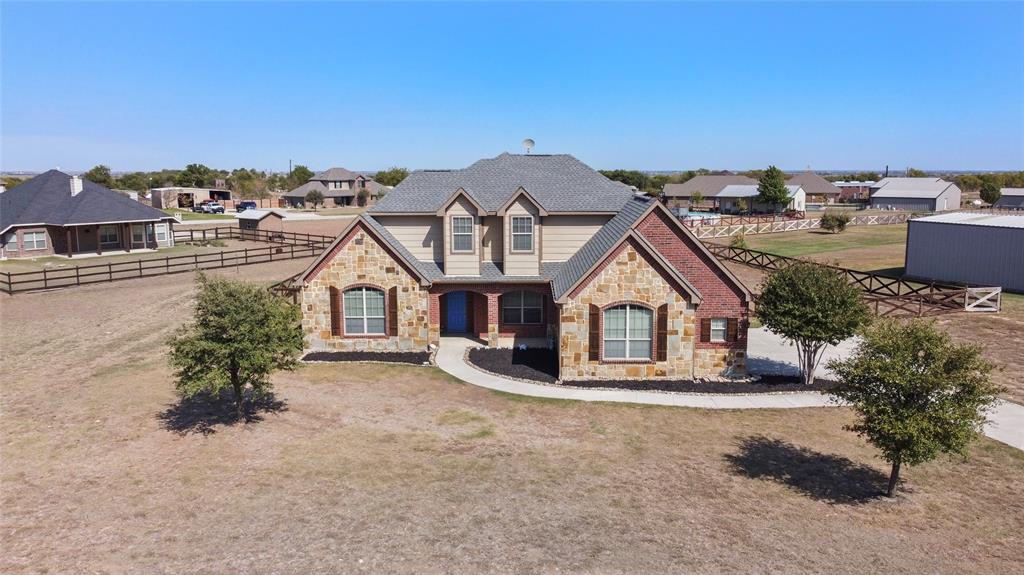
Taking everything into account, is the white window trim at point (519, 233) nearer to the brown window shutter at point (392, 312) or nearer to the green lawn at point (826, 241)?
the brown window shutter at point (392, 312)

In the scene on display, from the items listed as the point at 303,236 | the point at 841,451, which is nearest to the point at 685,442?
the point at 841,451

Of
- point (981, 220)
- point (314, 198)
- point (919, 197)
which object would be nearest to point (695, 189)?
point (919, 197)

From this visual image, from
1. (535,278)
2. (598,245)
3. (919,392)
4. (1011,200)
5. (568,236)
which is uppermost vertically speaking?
(1011,200)

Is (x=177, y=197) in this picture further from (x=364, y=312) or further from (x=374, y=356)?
(x=374, y=356)

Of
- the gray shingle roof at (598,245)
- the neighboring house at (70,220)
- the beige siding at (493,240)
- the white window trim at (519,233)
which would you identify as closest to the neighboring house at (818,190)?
the gray shingle roof at (598,245)

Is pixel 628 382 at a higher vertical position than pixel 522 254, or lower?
lower

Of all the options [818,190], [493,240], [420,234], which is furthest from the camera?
[818,190]

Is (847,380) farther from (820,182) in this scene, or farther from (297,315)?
(820,182)
